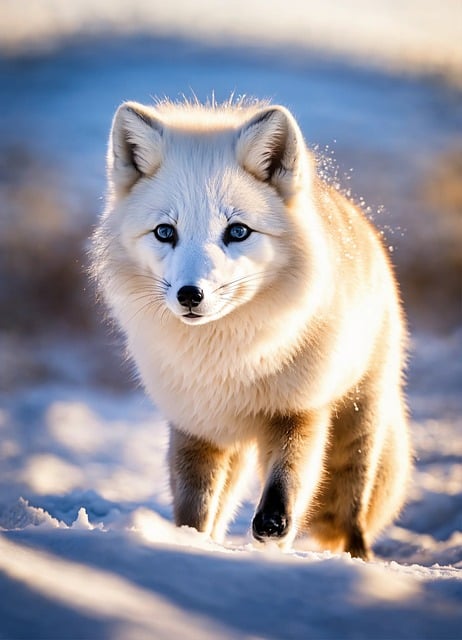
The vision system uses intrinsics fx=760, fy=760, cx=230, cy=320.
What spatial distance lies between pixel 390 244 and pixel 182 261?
226cm

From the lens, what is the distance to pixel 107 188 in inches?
135

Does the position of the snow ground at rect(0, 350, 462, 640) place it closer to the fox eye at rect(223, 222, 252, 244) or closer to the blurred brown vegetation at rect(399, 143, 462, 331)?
the fox eye at rect(223, 222, 252, 244)

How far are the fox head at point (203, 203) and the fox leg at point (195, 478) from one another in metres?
0.74

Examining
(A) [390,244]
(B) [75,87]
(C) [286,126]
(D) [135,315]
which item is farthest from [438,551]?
(B) [75,87]

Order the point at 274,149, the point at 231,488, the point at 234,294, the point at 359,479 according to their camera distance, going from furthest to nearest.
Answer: the point at 359,479 < the point at 231,488 < the point at 274,149 < the point at 234,294

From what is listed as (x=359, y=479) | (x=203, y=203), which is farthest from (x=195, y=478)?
(x=203, y=203)

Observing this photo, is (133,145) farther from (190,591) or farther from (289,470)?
(190,591)

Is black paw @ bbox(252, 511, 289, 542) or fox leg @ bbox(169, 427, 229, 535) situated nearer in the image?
black paw @ bbox(252, 511, 289, 542)

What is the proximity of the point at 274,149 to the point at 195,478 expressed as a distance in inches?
58.6

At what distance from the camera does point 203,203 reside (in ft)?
9.29

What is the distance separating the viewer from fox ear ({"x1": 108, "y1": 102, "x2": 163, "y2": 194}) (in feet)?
10.1

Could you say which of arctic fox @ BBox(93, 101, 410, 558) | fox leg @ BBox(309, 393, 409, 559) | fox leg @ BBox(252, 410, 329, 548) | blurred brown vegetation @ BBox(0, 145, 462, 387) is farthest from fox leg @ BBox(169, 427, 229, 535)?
blurred brown vegetation @ BBox(0, 145, 462, 387)

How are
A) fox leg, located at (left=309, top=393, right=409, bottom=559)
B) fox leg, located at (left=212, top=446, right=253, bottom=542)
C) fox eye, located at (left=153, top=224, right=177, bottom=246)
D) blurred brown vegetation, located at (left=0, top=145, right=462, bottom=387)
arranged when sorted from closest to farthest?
fox eye, located at (left=153, top=224, right=177, bottom=246) → fox leg, located at (left=212, top=446, right=253, bottom=542) → fox leg, located at (left=309, top=393, right=409, bottom=559) → blurred brown vegetation, located at (left=0, top=145, right=462, bottom=387)

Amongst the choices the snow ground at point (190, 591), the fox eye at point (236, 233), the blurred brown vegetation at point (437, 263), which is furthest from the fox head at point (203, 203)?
the blurred brown vegetation at point (437, 263)
